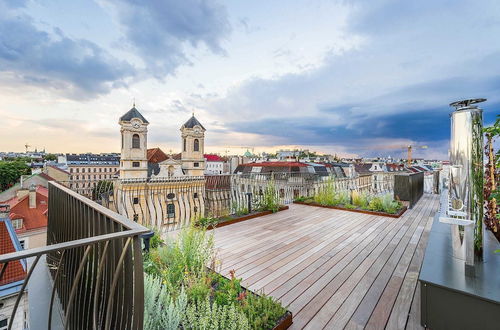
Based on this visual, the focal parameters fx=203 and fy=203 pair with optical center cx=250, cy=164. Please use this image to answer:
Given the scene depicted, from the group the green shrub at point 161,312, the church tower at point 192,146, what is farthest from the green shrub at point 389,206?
the church tower at point 192,146

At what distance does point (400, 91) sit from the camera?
9562 millimetres

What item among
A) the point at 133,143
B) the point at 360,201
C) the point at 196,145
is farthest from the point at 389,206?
the point at 196,145

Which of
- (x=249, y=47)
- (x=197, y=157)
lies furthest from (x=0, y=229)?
(x=197, y=157)

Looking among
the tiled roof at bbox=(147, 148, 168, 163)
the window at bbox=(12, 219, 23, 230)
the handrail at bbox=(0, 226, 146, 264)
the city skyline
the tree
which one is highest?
the city skyline

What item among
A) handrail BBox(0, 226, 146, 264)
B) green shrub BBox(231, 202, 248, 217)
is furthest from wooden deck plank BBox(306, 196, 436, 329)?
green shrub BBox(231, 202, 248, 217)

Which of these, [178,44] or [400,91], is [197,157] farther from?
[400,91]

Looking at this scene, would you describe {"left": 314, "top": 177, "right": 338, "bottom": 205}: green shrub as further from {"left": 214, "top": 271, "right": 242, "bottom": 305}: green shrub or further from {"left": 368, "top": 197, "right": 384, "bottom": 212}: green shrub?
{"left": 214, "top": 271, "right": 242, "bottom": 305}: green shrub

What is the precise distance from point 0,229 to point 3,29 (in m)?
6.12

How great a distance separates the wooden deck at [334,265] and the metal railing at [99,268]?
1328mm

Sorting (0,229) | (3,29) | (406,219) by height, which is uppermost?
(3,29)

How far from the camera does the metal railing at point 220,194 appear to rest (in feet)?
12.1

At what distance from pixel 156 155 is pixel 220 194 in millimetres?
28514

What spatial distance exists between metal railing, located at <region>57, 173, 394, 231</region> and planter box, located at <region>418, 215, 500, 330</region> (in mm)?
2626

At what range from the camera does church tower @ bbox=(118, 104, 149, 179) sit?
59.0 ft
